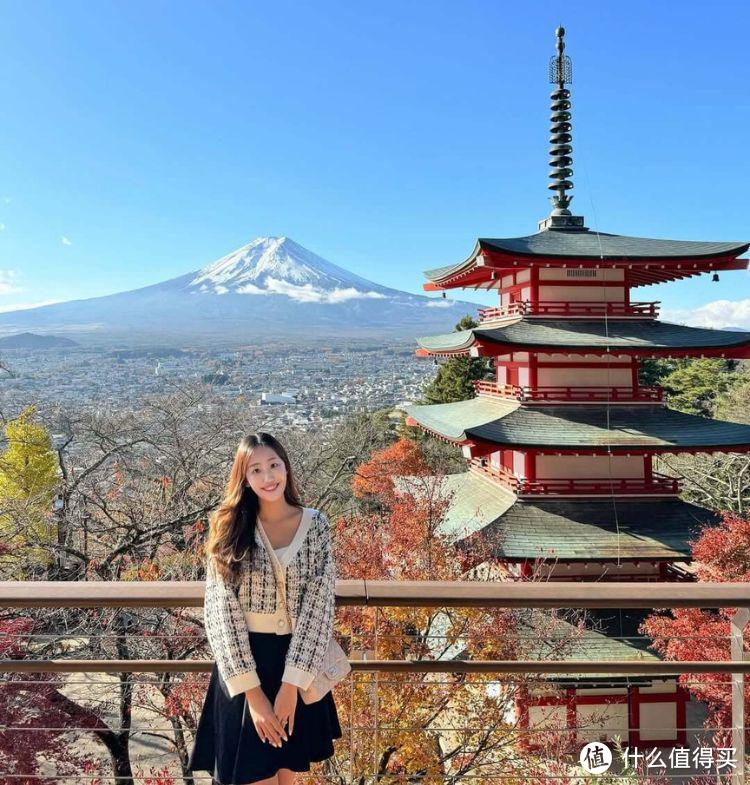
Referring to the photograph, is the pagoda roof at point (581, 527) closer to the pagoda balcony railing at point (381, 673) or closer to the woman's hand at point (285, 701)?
the pagoda balcony railing at point (381, 673)

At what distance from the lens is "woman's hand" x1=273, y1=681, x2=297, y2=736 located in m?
1.88

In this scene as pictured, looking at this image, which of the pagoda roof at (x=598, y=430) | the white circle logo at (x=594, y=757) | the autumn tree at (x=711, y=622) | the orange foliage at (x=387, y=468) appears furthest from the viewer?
the orange foliage at (x=387, y=468)

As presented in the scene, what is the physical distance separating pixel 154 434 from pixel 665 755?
35.0 feet

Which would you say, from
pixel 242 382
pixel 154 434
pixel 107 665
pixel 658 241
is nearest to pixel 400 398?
pixel 242 382

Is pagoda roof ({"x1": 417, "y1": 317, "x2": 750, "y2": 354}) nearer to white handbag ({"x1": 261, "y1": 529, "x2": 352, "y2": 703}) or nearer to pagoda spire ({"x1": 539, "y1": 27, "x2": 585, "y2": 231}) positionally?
pagoda spire ({"x1": 539, "y1": 27, "x2": 585, "y2": 231})

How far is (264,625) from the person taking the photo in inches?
76.9

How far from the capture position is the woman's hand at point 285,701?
1.88 meters

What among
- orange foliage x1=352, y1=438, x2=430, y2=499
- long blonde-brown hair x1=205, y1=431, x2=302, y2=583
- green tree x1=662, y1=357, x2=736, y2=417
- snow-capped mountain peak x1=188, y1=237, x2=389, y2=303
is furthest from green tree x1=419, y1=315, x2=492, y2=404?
snow-capped mountain peak x1=188, y1=237, x2=389, y2=303

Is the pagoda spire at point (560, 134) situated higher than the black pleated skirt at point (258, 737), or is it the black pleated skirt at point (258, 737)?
the pagoda spire at point (560, 134)

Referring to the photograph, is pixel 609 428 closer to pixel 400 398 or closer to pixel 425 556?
pixel 425 556

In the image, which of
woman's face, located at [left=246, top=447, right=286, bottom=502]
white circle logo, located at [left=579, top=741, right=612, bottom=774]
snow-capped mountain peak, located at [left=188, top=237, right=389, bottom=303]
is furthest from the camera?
snow-capped mountain peak, located at [left=188, top=237, right=389, bottom=303]

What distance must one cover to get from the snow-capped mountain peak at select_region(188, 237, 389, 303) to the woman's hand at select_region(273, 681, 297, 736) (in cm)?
8006

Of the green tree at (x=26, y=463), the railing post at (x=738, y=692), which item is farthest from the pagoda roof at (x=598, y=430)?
the green tree at (x=26, y=463)

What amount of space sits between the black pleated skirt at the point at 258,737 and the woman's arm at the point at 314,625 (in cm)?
7
